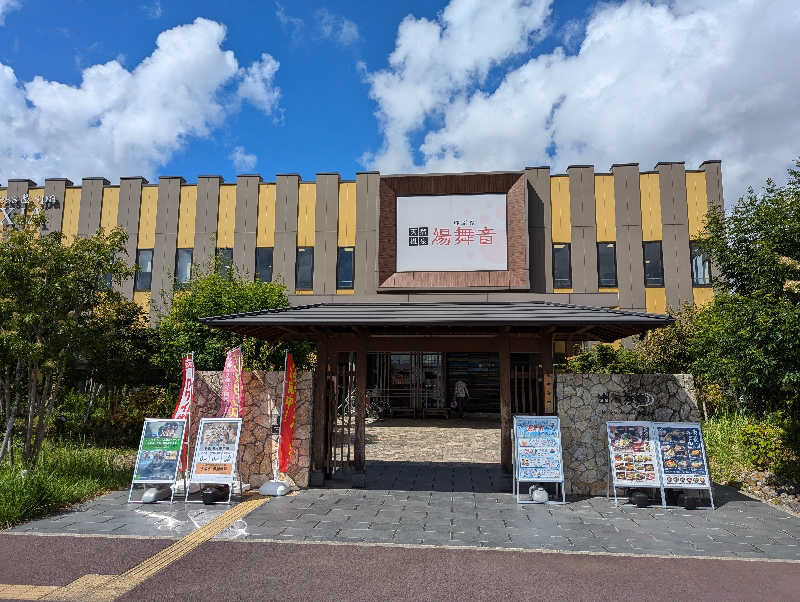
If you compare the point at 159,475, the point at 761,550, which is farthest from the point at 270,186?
the point at 761,550

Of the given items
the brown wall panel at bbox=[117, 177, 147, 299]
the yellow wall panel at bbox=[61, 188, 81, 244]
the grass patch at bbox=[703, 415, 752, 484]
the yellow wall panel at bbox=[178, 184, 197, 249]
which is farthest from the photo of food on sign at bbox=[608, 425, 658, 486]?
the yellow wall panel at bbox=[61, 188, 81, 244]

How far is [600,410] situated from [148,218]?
21.7 m

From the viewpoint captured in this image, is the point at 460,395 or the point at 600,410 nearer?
the point at 600,410

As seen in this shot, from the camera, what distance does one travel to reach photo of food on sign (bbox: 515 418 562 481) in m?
9.26

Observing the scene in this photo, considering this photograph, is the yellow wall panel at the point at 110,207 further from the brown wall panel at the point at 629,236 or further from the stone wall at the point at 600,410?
the stone wall at the point at 600,410

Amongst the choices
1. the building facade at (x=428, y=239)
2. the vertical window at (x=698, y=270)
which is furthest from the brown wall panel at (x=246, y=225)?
the vertical window at (x=698, y=270)

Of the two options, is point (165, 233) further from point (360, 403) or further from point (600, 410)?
point (600, 410)

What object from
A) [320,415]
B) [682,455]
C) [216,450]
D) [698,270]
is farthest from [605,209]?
[216,450]

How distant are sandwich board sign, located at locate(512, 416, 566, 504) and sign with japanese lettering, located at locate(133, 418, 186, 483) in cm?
591

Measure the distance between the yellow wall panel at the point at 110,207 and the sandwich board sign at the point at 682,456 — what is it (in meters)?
24.0

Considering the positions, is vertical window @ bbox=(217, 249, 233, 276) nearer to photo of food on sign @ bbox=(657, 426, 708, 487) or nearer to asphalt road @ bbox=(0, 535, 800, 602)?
asphalt road @ bbox=(0, 535, 800, 602)

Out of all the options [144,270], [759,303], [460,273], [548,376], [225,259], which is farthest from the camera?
[144,270]

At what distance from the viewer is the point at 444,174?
1973 cm

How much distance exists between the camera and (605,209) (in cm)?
2191
